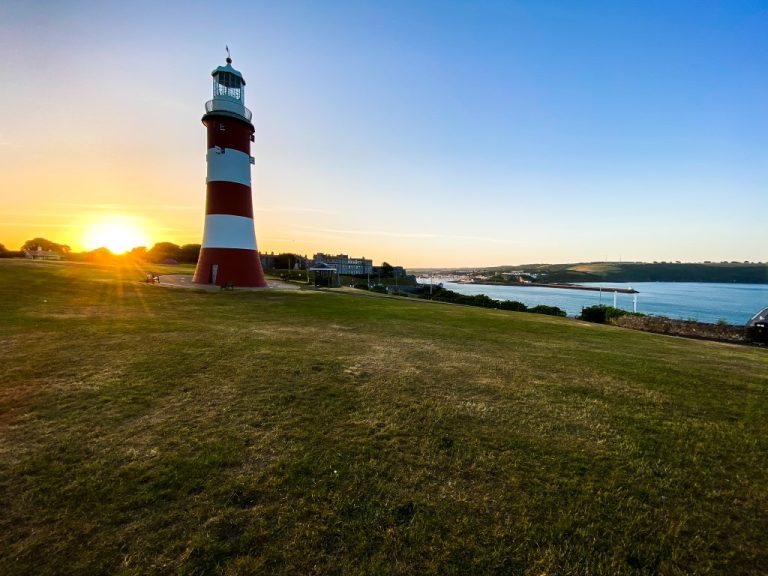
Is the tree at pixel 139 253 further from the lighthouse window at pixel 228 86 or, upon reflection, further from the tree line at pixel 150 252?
the lighthouse window at pixel 228 86

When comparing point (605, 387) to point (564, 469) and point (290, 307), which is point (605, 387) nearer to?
point (564, 469)

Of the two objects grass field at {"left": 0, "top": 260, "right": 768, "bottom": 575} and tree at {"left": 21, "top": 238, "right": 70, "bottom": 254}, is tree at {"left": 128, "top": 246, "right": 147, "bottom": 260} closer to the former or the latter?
tree at {"left": 21, "top": 238, "right": 70, "bottom": 254}

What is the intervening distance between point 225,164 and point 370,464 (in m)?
24.8

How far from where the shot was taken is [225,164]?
75.7 feet

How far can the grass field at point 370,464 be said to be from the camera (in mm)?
2629

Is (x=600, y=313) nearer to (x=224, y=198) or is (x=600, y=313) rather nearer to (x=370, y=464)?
(x=370, y=464)

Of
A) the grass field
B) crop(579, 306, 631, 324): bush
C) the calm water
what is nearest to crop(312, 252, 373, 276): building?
the calm water

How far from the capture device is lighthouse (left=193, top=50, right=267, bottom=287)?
23.1 m

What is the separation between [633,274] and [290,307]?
21391cm

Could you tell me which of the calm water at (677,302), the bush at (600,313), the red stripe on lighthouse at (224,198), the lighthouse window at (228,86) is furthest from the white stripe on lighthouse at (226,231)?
the calm water at (677,302)

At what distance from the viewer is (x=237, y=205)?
2369 cm

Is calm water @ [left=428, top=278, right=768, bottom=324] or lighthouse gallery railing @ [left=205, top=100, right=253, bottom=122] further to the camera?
calm water @ [left=428, top=278, right=768, bottom=324]

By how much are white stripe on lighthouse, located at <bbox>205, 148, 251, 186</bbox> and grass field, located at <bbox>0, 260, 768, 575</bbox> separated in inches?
702

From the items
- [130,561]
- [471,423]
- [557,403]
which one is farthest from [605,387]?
[130,561]
